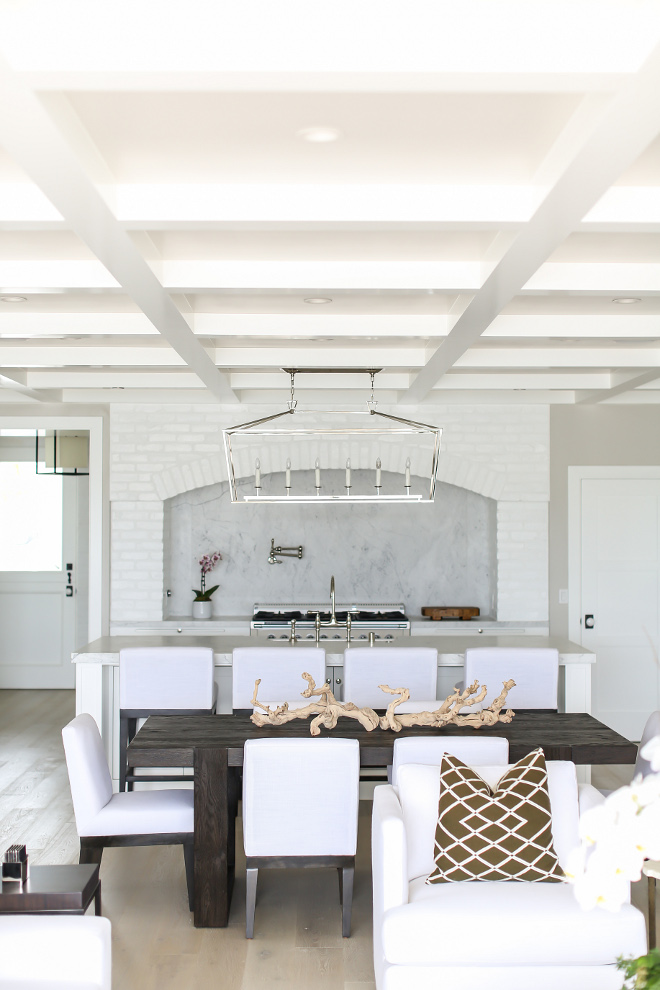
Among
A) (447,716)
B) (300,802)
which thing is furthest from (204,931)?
(447,716)

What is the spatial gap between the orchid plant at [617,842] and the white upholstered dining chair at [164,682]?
327cm

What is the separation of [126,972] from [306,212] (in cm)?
254

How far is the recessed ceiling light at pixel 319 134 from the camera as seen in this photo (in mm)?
2150

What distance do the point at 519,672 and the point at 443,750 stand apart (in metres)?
1.40

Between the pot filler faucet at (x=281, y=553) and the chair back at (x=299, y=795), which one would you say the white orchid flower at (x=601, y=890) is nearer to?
the chair back at (x=299, y=795)

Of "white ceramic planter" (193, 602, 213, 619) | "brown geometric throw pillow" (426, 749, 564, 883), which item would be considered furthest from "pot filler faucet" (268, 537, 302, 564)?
"brown geometric throw pillow" (426, 749, 564, 883)

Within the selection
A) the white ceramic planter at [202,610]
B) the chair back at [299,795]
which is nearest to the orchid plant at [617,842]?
the chair back at [299,795]

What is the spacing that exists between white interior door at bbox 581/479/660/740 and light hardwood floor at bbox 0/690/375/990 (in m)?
2.35

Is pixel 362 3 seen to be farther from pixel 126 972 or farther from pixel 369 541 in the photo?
pixel 369 541

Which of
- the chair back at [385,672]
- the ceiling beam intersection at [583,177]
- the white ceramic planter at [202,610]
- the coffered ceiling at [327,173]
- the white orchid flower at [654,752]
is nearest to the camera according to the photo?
the white orchid flower at [654,752]

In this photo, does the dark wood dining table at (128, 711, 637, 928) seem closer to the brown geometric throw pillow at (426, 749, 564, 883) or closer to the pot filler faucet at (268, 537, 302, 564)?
the brown geometric throw pillow at (426, 749, 564, 883)

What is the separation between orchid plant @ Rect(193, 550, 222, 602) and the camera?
6.61 metres

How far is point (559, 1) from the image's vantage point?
5.57ft

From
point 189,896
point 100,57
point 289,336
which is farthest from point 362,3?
point 189,896
